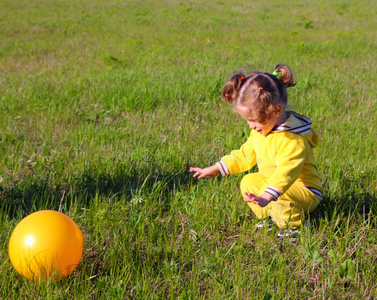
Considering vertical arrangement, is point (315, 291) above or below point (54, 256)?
below

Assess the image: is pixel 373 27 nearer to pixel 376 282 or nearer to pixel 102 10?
pixel 102 10

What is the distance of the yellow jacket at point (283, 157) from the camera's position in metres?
2.62

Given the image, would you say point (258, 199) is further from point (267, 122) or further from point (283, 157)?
point (267, 122)

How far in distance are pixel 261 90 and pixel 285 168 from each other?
1.77 ft

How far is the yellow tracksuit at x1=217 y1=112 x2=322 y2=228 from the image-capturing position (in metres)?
2.63

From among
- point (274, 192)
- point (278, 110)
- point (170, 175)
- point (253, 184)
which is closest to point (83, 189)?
point (170, 175)

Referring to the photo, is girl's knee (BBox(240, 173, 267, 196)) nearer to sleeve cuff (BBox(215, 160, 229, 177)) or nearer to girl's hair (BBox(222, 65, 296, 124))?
sleeve cuff (BBox(215, 160, 229, 177))

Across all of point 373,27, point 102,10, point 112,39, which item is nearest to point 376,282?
point 112,39

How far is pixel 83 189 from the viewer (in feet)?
11.1

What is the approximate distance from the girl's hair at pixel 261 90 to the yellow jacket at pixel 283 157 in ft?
0.54

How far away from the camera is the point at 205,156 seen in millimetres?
3957

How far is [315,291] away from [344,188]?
128 cm

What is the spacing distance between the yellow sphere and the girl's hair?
1.38m

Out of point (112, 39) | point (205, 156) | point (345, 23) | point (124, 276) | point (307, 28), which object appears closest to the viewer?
point (124, 276)
